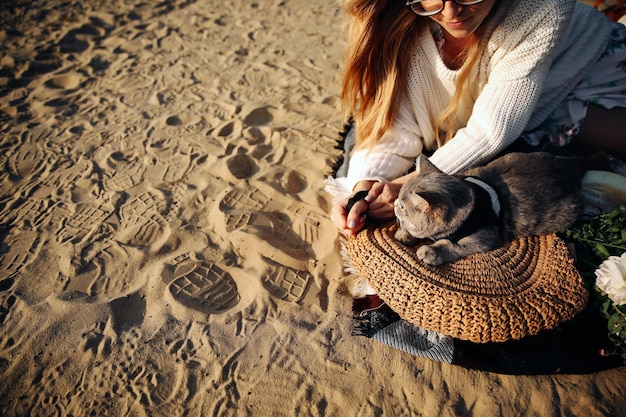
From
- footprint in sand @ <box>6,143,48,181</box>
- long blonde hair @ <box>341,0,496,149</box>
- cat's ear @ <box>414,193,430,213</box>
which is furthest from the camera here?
footprint in sand @ <box>6,143,48,181</box>

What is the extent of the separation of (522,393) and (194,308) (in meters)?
1.95

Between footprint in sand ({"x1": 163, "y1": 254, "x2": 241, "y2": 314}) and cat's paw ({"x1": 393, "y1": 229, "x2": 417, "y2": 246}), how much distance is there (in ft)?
3.65

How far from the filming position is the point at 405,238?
7.16 ft

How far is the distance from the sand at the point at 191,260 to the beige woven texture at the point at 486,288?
41 centimetres

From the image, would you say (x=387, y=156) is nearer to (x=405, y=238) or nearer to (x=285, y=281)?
(x=405, y=238)

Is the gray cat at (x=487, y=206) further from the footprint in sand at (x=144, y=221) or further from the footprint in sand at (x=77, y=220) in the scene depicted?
the footprint in sand at (x=77, y=220)

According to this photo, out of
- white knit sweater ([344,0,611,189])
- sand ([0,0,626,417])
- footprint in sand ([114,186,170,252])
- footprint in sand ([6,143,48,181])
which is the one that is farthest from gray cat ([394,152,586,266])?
footprint in sand ([6,143,48,181])

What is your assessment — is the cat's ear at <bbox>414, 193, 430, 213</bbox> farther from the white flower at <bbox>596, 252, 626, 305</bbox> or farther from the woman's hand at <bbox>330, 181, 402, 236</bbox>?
the white flower at <bbox>596, 252, 626, 305</bbox>

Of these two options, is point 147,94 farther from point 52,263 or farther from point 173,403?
point 173,403

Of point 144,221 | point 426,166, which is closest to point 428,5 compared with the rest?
point 426,166

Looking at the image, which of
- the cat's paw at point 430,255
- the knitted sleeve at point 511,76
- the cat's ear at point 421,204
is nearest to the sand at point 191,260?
the cat's paw at point 430,255

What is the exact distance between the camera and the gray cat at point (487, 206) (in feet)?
6.67

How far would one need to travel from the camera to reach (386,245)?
2.15 m

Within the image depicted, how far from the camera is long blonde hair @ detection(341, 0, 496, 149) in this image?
83.8 inches
